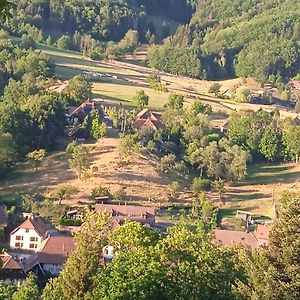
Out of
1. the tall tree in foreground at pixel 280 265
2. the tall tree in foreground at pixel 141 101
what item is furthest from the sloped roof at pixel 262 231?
the tall tree in foreground at pixel 141 101

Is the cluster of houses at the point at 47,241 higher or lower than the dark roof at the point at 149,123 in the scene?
lower

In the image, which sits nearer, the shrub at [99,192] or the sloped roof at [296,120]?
the shrub at [99,192]

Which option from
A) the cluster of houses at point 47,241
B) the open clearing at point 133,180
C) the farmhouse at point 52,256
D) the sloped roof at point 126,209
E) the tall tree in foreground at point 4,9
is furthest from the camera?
the open clearing at point 133,180

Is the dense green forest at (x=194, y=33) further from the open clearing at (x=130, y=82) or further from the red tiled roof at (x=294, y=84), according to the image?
the open clearing at (x=130, y=82)

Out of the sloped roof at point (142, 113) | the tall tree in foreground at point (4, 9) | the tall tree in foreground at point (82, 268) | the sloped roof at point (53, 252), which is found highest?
the tall tree in foreground at point (4, 9)

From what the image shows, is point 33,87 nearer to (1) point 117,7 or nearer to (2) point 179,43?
(2) point 179,43

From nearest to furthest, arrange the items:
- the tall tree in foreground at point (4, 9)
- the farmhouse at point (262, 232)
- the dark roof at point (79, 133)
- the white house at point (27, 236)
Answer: the tall tree in foreground at point (4, 9) → the white house at point (27, 236) → the farmhouse at point (262, 232) → the dark roof at point (79, 133)

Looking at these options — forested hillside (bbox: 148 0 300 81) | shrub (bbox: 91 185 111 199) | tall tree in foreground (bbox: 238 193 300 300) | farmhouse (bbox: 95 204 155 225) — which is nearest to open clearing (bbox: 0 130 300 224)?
shrub (bbox: 91 185 111 199)

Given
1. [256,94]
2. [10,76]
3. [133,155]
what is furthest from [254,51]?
[133,155]

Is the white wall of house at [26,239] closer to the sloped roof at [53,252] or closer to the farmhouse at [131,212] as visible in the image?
the sloped roof at [53,252]
